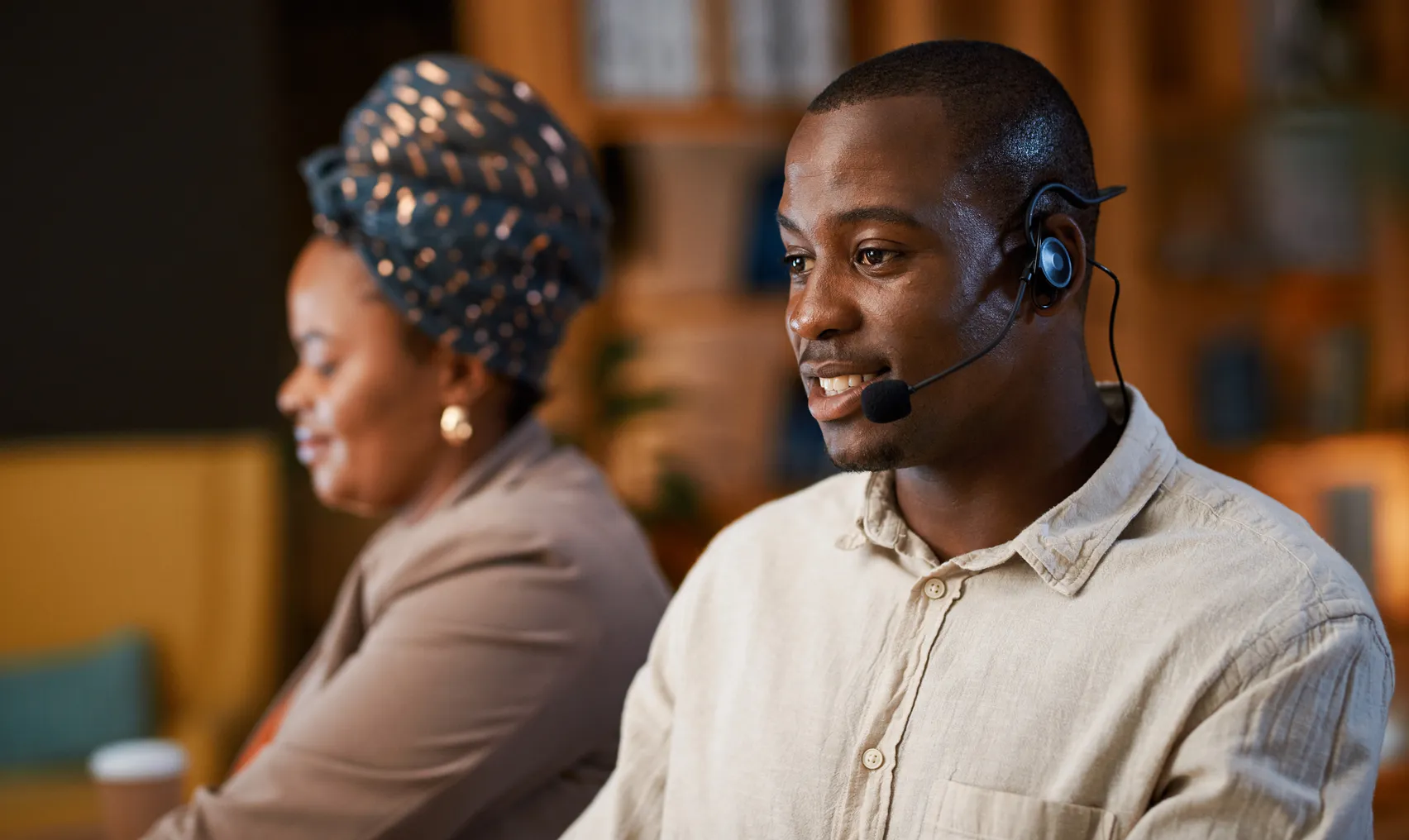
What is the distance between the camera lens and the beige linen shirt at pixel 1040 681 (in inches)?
34.1

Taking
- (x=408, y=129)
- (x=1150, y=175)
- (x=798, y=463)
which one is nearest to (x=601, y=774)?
(x=408, y=129)

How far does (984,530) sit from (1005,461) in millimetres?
55

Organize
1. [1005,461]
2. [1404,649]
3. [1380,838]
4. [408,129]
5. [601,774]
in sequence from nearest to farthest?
1. [1005,461]
2. [601,774]
3. [408,129]
4. [1380,838]
5. [1404,649]

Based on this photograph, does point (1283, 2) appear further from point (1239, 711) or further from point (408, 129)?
point (1239, 711)

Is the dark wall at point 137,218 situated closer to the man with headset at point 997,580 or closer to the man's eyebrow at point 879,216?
the man with headset at point 997,580

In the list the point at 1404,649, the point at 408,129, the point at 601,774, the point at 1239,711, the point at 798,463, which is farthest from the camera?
the point at 1404,649

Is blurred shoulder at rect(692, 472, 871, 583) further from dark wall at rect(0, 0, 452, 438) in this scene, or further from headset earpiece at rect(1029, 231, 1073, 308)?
dark wall at rect(0, 0, 452, 438)

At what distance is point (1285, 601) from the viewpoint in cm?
90

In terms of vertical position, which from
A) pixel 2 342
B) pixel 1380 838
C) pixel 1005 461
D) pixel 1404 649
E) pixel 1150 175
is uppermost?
pixel 1005 461

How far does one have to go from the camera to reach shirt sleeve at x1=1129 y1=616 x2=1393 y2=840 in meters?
0.84

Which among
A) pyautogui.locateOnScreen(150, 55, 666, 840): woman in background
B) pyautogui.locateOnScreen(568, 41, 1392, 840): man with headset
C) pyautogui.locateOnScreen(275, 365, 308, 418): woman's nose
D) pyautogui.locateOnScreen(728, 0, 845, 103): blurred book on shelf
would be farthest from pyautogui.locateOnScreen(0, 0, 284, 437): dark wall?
pyautogui.locateOnScreen(568, 41, 1392, 840): man with headset

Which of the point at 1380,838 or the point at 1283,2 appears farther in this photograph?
the point at 1283,2

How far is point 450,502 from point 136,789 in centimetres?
44

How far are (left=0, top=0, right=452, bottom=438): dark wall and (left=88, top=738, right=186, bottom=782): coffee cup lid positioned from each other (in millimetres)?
3049
